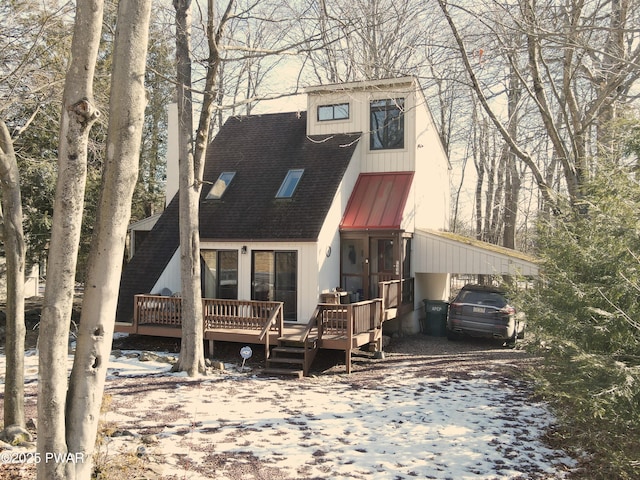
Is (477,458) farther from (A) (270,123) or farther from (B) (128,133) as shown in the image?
(A) (270,123)

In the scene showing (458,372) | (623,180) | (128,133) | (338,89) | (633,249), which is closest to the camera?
(128,133)

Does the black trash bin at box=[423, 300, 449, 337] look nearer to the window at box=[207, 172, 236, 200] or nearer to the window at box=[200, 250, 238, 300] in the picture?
the window at box=[200, 250, 238, 300]

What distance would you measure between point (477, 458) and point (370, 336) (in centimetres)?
592

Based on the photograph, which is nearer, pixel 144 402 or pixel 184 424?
pixel 184 424

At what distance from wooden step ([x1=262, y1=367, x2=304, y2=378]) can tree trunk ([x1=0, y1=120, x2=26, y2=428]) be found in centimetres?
548

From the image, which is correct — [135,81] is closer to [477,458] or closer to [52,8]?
[477,458]

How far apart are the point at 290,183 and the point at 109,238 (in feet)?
36.9

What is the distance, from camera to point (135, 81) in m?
4.12

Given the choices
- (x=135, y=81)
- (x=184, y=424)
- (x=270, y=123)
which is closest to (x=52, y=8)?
(x=135, y=81)

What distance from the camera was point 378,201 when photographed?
49.6ft

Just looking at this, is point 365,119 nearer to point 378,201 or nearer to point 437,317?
point 378,201

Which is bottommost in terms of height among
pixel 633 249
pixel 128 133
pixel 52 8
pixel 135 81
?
pixel 633 249

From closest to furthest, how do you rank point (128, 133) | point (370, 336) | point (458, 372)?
point (128, 133) < point (458, 372) < point (370, 336)

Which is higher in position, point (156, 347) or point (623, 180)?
point (623, 180)
